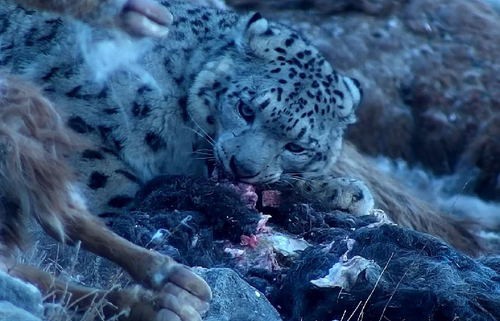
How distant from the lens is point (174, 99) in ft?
23.9

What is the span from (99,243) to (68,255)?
492mm

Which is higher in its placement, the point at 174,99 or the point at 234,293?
the point at 234,293

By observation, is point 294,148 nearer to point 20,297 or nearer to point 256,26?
point 256,26

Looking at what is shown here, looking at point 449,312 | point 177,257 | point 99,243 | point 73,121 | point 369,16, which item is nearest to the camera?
point 99,243

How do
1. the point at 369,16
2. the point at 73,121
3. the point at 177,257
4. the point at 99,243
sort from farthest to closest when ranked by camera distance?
the point at 369,16
the point at 73,121
the point at 177,257
the point at 99,243

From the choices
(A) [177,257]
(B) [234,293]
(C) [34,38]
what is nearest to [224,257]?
(A) [177,257]

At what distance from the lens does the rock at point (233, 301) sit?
16.5 feet

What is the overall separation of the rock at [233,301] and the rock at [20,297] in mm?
854

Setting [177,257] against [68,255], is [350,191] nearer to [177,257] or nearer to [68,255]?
[177,257]

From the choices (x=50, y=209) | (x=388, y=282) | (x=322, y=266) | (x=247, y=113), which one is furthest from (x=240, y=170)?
(x=50, y=209)

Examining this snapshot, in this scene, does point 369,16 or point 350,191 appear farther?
point 369,16

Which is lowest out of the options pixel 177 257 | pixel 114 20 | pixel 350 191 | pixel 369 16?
pixel 369 16

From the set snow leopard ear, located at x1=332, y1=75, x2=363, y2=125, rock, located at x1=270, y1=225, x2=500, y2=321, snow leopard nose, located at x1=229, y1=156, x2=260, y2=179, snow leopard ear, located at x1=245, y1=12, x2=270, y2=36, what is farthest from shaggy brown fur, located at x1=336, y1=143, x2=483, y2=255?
rock, located at x1=270, y1=225, x2=500, y2=321

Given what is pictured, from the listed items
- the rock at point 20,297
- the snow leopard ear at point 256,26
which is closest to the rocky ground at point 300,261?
the rock at point 20,297
